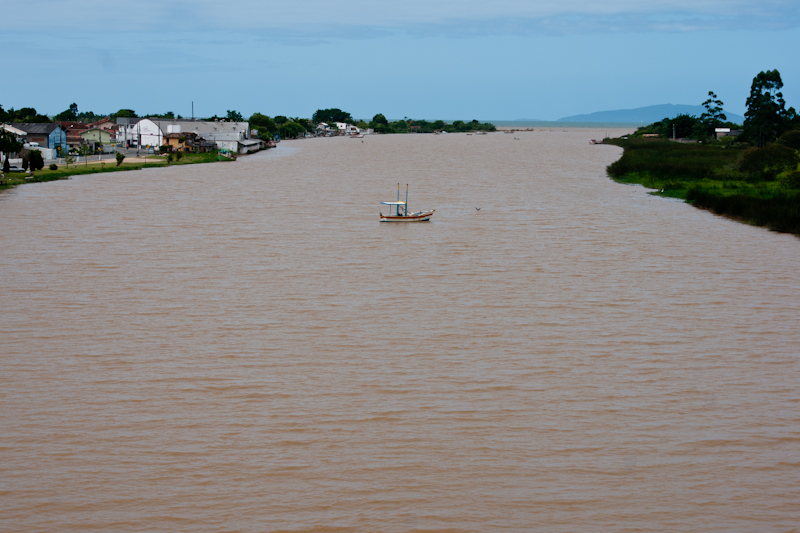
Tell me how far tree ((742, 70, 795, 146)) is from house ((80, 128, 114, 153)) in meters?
63.2

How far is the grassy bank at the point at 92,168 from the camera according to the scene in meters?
46.5

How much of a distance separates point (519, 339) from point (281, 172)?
46.2m

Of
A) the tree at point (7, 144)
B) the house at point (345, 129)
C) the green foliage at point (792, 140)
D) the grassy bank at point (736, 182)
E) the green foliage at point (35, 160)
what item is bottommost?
the grassy bank at point (736, 182)

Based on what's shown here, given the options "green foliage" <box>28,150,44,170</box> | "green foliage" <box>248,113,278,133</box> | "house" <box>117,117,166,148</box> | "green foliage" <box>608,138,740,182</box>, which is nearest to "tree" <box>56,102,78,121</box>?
"green foliage" <box>248,113,278,133</box>

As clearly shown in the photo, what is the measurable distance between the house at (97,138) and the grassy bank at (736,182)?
54336 mm

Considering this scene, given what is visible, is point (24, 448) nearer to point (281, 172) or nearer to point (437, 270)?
point (437, 270)

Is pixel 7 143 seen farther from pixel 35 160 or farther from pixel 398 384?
pixel 398 384

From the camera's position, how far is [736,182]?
131 feet

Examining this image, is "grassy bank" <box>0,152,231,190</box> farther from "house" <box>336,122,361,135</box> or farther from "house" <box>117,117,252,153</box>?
"house" <box>336,122,361,135</box>

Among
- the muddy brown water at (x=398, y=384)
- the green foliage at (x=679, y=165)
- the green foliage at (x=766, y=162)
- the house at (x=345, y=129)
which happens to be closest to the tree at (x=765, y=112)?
the green foliage at (x=679, y=165)

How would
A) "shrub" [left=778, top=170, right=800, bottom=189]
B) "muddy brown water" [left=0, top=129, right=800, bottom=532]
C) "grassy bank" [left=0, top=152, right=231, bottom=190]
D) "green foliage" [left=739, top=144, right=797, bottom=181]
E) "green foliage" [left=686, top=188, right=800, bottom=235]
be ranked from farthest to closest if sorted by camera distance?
"grassy bank" [left=0, top=152, right=231, bottom=190] → "green foliage" [left=739, top=144, right=797, bottom=181] → "shrub" [left=778, top=170, right=800, bottom=189] → "green foliage" [left=686, top=188, right=800, bottom=235] → "muddy brown water" [left=0, top=129, right=800, bottom=532]

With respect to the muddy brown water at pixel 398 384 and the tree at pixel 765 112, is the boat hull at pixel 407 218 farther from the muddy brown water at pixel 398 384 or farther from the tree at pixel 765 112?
the tree at pixel 765 112

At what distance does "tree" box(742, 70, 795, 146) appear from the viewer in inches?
2451

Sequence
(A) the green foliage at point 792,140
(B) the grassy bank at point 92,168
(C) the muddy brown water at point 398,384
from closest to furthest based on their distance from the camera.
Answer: (C) the muddy brown water at point 398,384 < (B) the grassy bank at point 92,168 < (A) the green foliage at point 792,140
